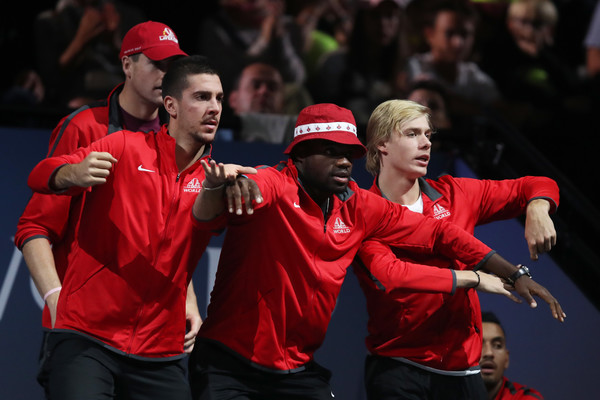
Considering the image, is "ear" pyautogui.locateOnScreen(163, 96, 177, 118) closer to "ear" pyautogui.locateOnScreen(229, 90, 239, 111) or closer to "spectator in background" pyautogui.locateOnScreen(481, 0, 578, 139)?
"ear" pyautogui.locateOnScreen(229, 90, 239, 111)

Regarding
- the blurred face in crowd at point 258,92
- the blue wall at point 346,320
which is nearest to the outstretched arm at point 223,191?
the blue wall at point 346,320

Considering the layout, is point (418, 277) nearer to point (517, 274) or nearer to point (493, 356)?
point (517, 274)

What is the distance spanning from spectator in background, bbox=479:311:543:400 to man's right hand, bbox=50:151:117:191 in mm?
2380

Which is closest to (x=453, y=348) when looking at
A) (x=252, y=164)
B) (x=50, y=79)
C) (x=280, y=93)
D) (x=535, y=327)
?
(x=535, y=327)

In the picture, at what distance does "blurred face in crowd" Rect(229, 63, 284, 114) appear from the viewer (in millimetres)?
5586

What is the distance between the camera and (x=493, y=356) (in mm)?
4227

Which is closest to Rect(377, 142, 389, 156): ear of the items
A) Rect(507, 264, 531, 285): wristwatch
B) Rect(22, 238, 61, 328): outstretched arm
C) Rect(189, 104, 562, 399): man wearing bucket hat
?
Rect(189, 104, 562, 399): man wearing bucket hat

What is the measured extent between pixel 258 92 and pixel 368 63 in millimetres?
1123

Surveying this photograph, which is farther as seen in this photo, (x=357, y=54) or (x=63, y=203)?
(x=357, y=54)

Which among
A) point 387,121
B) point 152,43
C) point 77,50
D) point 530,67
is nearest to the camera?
point 152,43

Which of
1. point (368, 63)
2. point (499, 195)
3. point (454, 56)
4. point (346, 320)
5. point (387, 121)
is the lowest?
point (346, 320)

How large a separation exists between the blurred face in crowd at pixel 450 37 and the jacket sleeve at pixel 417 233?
11.4ft

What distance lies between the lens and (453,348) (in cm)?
331

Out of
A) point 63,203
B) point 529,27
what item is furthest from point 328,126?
point 529,27
